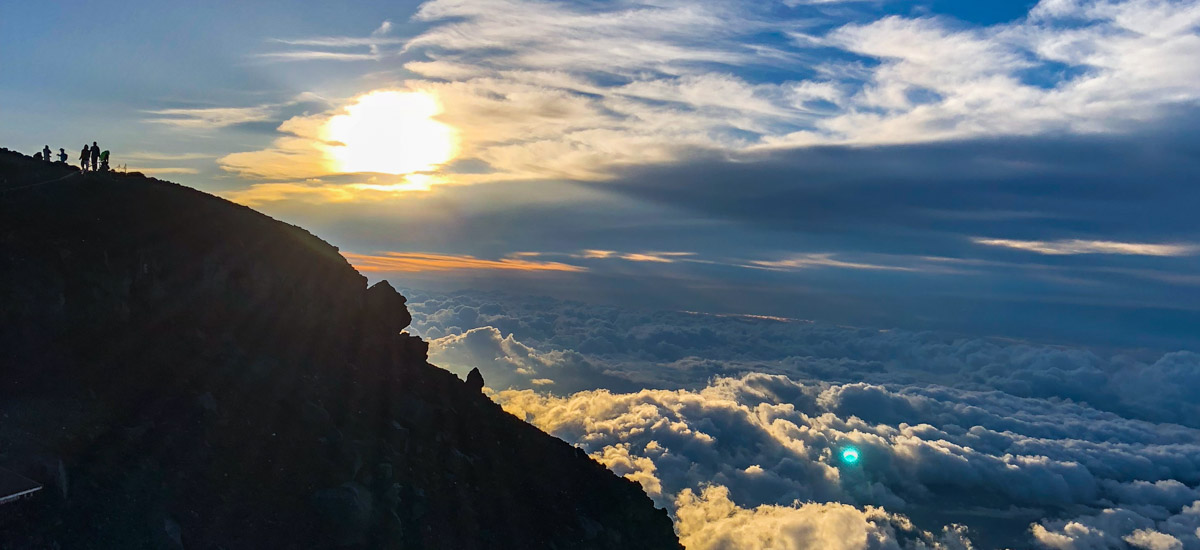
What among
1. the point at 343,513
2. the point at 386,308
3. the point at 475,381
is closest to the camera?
the point at 343,513

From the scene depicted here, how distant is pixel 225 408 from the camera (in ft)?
156

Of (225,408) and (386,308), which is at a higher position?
(386,308)

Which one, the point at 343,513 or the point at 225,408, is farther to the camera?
the point at 225,408

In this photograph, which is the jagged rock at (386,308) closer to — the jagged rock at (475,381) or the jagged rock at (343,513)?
the jagged rock at (475,381)

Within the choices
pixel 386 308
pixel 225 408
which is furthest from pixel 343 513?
pixel 386 308

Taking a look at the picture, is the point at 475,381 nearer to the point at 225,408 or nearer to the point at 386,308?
the point at 386,308

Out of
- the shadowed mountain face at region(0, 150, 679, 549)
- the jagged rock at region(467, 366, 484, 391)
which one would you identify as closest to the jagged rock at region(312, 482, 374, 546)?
the shadowed mountain face at region(0, 150, 679, 549)

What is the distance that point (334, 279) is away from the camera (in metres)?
67.3

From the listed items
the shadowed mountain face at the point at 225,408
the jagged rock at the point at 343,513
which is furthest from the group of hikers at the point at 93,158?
the jagged rock at the point at 343,513

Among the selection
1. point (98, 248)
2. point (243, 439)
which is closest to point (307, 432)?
Answer: point (243, 439)

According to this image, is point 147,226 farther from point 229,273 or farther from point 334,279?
point 334,279

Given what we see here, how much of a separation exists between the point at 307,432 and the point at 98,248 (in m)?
21.3

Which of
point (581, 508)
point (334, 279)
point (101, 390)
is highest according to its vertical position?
point (334, 279)

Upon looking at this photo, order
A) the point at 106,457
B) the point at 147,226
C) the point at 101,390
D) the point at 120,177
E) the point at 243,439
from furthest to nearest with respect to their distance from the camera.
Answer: the point at 120,177 → the point at 147,226 → the point at 243,439 → the point at 101,390 → the point at 106,457
